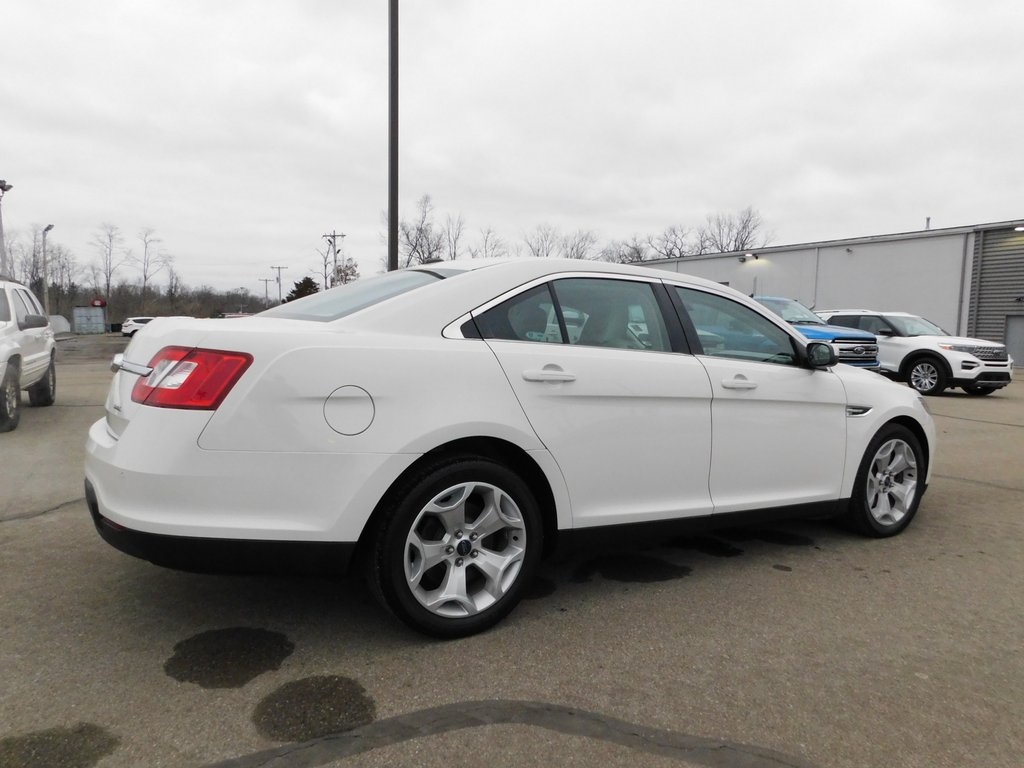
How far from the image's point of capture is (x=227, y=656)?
8.62ft

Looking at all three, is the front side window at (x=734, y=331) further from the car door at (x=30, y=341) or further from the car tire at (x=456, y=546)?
the car door at (x=30, y=341)

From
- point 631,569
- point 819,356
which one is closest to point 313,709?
point 631,569

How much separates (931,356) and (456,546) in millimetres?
13998

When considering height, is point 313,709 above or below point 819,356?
below

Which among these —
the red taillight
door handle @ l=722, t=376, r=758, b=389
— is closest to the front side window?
door handle @ l=722, t=376, r=758, b=389

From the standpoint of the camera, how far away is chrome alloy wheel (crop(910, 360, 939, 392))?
45.5 feet

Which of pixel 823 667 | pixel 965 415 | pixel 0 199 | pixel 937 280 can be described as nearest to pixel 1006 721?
→ pixel 823 667

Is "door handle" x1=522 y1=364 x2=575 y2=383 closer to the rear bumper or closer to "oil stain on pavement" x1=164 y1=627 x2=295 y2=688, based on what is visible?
the rear bumper

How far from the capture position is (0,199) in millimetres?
31469

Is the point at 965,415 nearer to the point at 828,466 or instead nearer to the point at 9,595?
the point at 828,466

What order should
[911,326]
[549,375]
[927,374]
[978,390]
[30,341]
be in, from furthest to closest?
[911,326]
[978,390]
[927,374]
[30,341]
[549,375]

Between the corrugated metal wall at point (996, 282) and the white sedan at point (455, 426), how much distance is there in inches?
1088

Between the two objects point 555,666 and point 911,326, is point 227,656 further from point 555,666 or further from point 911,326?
point 911,326

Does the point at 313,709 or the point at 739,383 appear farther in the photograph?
the point at 739,383
